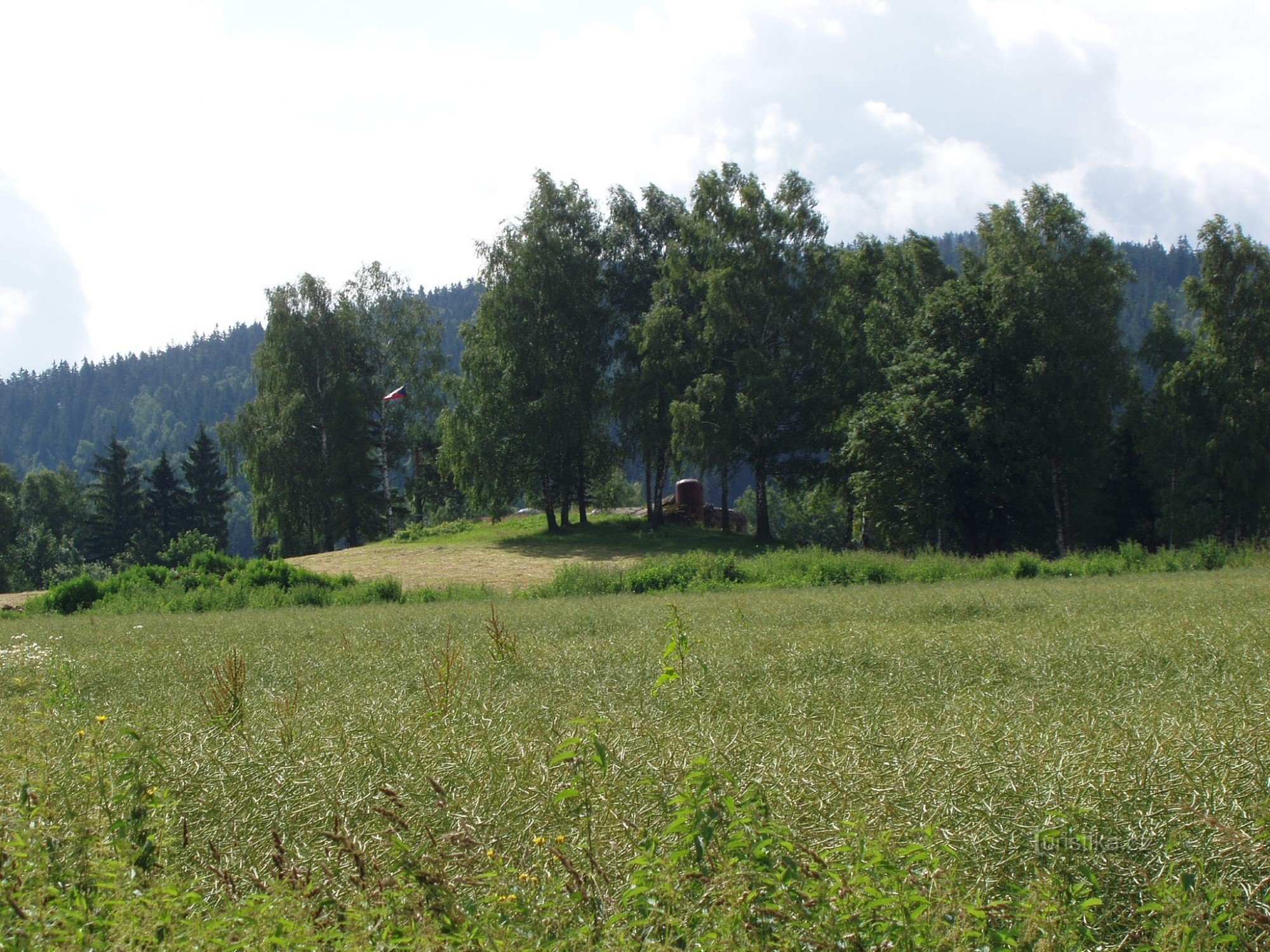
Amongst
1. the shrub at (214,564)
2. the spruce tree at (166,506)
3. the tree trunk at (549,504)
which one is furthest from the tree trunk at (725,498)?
the spruce tree at (166,506)

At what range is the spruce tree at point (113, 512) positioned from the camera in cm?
6562

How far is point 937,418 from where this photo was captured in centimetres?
3244

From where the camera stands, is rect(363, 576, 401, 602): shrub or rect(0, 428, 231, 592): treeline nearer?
rect(363, 576, 401, 602): shrub

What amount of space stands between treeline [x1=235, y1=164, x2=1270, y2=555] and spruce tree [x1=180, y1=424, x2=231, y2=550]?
2780 centimetres

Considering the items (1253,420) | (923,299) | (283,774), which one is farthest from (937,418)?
(283,774)

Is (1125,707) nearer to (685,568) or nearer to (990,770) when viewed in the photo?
(990,770)

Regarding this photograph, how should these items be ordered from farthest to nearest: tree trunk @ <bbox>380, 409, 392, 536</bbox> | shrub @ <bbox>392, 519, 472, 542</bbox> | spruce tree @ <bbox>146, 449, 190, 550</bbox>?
spruce tree @ <bbox>146, 449, 190, 550</bbox> < tree trunk @ <bbox>380, 409, 392, 536</bbox> < shrub @ <bbox>392, 519, 472, 542</bbox>

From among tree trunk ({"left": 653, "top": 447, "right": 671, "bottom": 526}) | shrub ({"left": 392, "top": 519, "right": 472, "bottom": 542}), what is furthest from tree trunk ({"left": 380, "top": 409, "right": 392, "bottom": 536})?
tree trunk ({"left": 653, "top": 447, "right": 671, "bottom": 526})

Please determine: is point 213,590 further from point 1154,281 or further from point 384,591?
point 1154,281

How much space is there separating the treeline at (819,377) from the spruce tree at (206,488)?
2780cm

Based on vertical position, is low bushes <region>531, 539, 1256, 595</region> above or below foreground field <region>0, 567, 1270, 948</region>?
below

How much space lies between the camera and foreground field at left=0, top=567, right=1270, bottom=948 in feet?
9.99

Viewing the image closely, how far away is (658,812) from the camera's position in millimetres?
3949

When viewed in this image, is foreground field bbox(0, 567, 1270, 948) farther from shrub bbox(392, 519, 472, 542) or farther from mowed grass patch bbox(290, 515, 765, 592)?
shrub bbox(392, 519, 472, 542)
